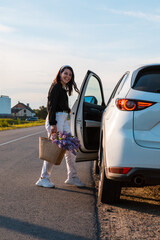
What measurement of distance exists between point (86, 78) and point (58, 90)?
19.1 inches

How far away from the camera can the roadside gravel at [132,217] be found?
12.2 ft

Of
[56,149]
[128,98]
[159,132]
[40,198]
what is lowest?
[40,198]

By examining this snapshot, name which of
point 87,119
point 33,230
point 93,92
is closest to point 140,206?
point 33,230

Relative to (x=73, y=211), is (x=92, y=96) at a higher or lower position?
higher

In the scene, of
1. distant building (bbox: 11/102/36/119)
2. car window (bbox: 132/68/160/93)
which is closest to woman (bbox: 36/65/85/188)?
car window (bbox: 132/68/160/93)

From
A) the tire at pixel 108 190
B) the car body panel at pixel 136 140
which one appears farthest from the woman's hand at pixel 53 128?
the car body panel at pixel 136 140

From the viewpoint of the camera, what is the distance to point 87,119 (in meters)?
6.21

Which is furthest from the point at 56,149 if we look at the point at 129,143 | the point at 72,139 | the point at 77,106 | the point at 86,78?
the point at 129,143

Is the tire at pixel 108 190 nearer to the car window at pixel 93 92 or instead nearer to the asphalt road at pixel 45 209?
the asphalt road at pixel 45 209

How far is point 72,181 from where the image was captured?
6.29 meters

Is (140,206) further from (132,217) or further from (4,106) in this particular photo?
(4,106)

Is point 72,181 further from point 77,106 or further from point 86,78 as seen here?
point 86,78

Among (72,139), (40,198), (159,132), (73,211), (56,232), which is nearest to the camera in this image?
(56,232)

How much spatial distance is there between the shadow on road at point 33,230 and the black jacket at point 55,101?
1.98m
